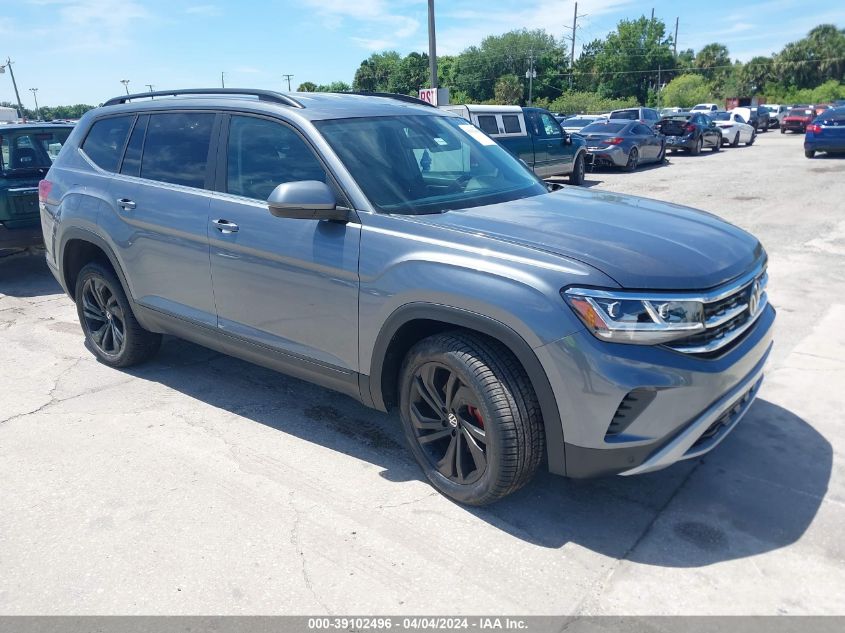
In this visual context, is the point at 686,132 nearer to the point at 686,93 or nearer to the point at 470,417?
the point at 470,417

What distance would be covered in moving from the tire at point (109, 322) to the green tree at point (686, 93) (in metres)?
83.4

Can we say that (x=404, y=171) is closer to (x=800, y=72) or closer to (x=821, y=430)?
(x=821, y=430)

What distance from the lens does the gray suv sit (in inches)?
105

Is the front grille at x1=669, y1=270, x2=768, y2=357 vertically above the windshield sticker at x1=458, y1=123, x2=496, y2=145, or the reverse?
the windshield sticker at x1=458, y1=123, x2=496, y2=145

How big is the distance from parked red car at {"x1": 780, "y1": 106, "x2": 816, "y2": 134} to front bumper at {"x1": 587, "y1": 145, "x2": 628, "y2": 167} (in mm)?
25881

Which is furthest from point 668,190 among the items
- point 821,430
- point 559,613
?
point 559,613

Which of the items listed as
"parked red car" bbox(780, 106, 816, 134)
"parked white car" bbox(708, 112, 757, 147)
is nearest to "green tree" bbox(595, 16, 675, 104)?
"parked red car" bbox(780, 106, 816, 134)

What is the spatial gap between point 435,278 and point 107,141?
10.4 ft

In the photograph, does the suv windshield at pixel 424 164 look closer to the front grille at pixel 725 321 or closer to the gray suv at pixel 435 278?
the gray suv at pixel 435 278

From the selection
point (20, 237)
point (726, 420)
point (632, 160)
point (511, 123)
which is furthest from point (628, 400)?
point (632, 160)

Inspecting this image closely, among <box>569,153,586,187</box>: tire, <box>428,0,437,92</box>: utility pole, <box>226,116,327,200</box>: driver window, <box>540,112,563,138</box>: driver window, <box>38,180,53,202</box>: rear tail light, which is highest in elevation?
<box>428,0,437,92</box>: utility pole

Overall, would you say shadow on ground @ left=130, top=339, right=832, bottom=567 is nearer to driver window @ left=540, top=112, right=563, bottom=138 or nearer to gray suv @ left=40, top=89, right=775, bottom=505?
gray suv @ left=40, top=89, right=775, bottom=505

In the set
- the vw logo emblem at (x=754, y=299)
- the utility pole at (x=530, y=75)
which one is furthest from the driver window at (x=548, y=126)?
the utility pole at (x=530, y=75)

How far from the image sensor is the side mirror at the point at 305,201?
323cm
